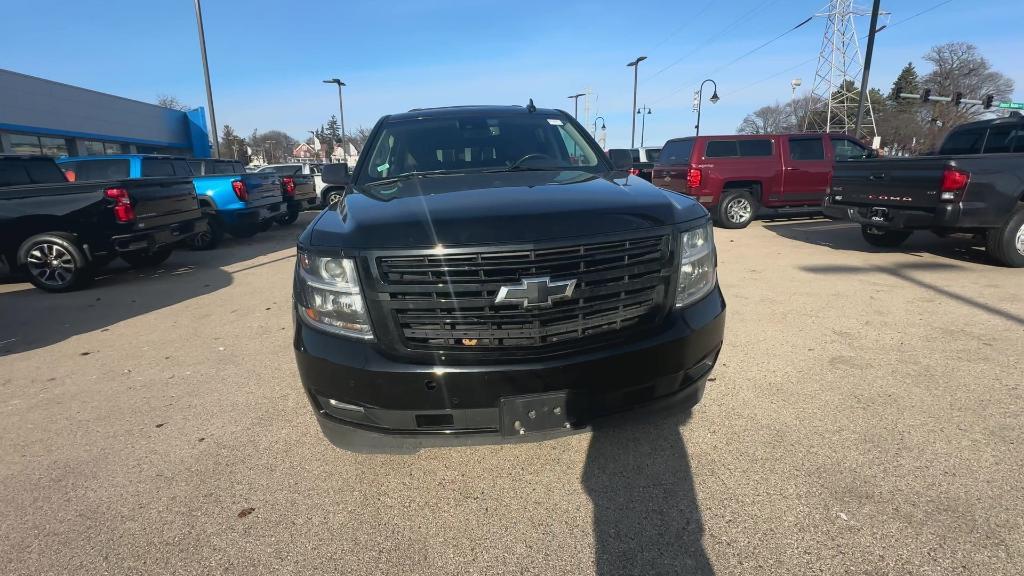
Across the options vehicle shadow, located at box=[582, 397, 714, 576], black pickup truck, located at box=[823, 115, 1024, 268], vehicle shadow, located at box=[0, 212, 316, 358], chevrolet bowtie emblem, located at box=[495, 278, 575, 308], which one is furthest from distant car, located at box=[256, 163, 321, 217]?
chevrolet bowtie emblem, located at box=[495, 278, 575, 308]

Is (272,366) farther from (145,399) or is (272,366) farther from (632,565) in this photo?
(632,565)

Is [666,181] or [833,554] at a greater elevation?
[666,181]

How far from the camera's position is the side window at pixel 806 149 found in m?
11.0

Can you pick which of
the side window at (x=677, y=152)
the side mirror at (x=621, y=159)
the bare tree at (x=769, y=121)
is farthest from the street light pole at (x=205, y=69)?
the bare tree at (x=769, y=121)

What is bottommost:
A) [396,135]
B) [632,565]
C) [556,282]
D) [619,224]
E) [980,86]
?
[632,565]

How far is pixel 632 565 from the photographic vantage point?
191cm

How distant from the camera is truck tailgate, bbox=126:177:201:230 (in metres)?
6.82

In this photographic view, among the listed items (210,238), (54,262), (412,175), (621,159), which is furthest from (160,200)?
(621,159)

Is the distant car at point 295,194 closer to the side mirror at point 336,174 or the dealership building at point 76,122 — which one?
the side mirror at point 336,174

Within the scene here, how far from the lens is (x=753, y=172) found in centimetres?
1080

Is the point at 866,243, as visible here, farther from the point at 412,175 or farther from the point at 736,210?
the point at 412,175

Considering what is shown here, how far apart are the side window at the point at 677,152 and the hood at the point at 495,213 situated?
941 centimetres

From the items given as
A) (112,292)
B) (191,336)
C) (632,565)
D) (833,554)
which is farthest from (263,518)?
(112,292)

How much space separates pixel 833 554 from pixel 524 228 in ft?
5.51
